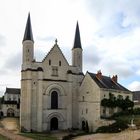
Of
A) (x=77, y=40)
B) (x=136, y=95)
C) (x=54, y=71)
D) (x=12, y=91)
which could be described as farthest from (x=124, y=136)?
(x=12, y=91)

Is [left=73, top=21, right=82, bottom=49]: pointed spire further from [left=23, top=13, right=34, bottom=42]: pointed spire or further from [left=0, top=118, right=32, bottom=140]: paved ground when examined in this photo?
[left=0, top=118, right=32, bottom=140]: paved ground

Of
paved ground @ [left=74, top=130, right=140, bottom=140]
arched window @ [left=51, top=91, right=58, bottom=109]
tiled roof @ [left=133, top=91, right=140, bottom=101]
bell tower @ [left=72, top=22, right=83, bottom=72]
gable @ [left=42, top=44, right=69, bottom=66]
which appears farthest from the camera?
tiled roof @ [left=133, top=91, right=140, bottom=101]

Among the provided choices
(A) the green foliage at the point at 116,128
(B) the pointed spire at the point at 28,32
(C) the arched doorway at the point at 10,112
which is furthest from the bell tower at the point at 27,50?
(C) the arched doorway at the point at 10,112

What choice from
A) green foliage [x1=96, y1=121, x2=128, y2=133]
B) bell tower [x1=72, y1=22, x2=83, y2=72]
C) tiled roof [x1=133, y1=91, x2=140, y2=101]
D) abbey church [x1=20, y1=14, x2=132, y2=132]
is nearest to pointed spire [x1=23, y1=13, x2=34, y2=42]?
abbey church [x1=20, y1=14, x2=132, y2=132]

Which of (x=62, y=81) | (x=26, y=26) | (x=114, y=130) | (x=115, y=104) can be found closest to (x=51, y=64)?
(x=62, y=81)

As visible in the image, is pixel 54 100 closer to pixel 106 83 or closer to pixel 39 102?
pixel 39 102

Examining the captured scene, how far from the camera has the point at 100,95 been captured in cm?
5778

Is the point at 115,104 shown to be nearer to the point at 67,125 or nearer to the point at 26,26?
the point at 67,125

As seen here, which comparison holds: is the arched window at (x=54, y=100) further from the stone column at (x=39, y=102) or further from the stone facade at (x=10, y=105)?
the stone facade at (x=10, y=105)

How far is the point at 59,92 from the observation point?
63.3m

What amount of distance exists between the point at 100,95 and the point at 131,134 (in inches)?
684

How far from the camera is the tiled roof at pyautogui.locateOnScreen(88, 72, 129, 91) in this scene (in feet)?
198

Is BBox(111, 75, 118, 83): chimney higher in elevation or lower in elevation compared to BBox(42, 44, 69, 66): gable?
lower

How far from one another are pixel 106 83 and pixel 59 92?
365 inches
